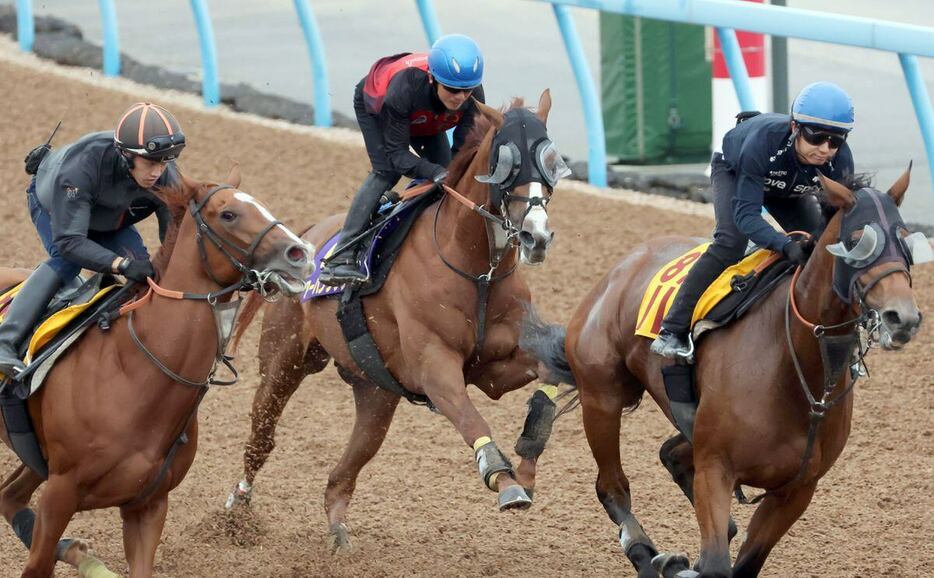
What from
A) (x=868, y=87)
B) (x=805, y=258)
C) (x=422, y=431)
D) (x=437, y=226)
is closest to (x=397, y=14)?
(x=868, y=87)

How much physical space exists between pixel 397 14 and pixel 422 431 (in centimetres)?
1089

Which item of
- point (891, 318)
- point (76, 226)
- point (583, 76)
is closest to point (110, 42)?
point (583, 76)

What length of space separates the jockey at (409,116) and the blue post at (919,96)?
380 cm

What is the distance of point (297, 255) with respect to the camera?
5328 millimetres

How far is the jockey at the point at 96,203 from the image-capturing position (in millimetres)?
5621

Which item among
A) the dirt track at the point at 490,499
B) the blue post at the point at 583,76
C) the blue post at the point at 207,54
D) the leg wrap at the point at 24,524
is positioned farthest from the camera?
the blue post at the point at 207,54

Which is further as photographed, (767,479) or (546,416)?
(546,416)

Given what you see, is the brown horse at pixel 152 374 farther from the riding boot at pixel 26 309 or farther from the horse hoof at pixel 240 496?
the horse hoof at pixel 240 496

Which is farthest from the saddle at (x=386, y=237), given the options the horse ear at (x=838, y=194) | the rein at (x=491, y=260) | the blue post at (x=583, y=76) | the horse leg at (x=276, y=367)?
the blue post at (x=583, y=76)

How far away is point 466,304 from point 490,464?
86 cm

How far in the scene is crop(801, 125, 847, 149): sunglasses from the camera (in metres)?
5.50

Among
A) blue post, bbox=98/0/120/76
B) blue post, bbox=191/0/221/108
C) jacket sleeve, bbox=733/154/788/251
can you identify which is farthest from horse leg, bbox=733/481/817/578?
blue post, bbox=98/0/120/76

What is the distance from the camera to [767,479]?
5570 mm

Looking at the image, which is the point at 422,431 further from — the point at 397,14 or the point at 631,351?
the point at 397,14
